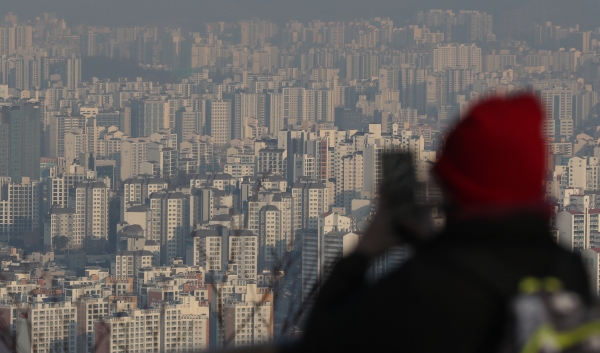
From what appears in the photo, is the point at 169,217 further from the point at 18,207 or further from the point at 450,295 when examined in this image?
the point at 450,295

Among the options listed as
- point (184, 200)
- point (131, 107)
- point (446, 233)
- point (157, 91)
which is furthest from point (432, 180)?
point (157, 91)

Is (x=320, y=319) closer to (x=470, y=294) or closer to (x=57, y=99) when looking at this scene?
(x=470, y=294)

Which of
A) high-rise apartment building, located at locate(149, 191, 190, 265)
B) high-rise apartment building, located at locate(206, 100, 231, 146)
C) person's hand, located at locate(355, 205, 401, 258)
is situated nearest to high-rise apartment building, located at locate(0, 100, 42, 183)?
high-rise apartment building, located at locate(206, 100, 231, 146)

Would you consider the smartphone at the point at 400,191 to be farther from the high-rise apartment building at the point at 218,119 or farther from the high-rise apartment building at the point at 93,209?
the high-rise apartment building at the point at 218,119

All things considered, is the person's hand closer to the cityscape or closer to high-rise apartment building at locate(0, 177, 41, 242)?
the cityscape

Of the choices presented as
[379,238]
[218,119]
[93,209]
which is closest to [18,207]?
[93,209]

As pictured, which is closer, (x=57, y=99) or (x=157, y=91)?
(x=57, y=99)
